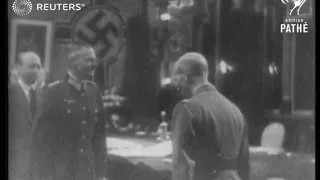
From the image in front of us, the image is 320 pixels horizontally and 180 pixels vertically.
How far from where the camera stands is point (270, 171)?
3.39m

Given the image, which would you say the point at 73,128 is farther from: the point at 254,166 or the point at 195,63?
the point at 254,166

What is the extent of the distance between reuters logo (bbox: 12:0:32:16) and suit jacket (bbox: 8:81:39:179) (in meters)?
0.49

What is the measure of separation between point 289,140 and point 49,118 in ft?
5.54

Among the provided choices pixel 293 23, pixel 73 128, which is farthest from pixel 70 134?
pixel 293 23

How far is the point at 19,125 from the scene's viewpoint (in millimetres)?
3336

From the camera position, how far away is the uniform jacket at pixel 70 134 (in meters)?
3.33

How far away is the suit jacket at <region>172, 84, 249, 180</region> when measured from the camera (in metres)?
3.32

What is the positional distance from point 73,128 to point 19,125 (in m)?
0.38

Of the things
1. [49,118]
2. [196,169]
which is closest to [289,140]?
[196,169]

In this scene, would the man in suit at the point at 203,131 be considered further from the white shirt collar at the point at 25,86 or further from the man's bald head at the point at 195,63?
the white shirt collar at the point at 25,86

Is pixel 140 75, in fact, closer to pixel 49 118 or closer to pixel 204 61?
pixel 204 61

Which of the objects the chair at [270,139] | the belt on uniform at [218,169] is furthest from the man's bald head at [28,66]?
the chair at [270,139]

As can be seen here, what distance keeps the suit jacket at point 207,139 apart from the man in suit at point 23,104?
1.00 m

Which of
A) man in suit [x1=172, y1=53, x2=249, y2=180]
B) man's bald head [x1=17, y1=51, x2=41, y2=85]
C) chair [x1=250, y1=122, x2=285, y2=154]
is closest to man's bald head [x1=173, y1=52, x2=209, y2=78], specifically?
man in suit [x1=172, y1=53, x2=249, y2=180]
